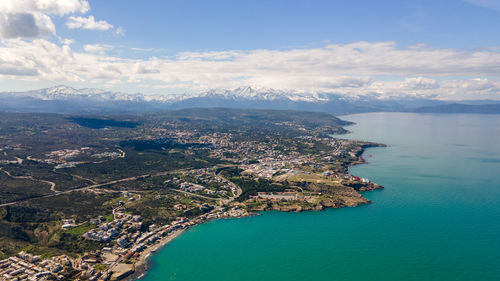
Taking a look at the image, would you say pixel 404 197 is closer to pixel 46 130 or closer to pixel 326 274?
pixel 326 274

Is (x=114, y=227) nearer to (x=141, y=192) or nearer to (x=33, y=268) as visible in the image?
(x=33, y=268)

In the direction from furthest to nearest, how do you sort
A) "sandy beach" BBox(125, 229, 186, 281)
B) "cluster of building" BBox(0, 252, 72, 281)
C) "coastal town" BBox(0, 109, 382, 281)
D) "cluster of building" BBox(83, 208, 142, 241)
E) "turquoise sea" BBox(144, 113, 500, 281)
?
"cluster of building" BBox(83, 208, 142, 241)
"coastal town" BBox(0, 109, 382, 281)
"turquoise sea" BBox(144, 113, 500, 281)
"sandy beach" BBox(125, 229, 186, 281)
"cluster of building" BBox(0, 252, 72, 281)

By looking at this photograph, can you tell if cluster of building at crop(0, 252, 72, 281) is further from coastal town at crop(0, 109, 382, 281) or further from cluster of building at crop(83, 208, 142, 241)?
cluster of building at crop(83, 208, 142, 241)

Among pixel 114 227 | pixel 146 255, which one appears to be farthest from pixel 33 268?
pixel 114 227

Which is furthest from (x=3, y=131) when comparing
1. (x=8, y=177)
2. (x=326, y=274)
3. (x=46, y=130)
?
Answer: (x=326, y=274)

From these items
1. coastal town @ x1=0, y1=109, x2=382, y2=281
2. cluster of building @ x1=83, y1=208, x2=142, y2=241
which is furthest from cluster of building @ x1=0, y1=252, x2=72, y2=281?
cluster of building @ x1=83, y1=208, x2=142, y2=241

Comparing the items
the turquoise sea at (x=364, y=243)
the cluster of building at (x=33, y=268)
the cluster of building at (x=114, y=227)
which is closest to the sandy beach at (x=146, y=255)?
the turquoise sea at (x=364, y=243)
